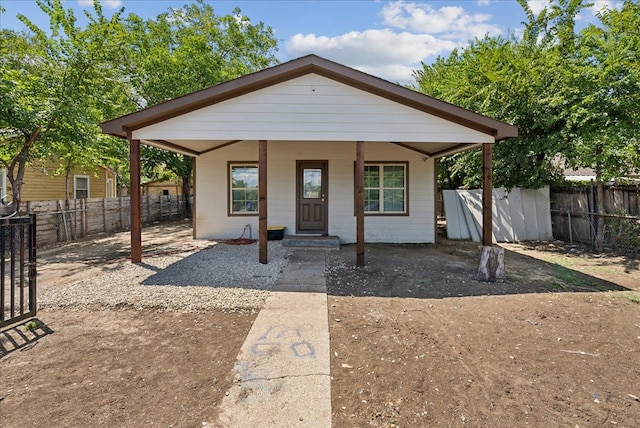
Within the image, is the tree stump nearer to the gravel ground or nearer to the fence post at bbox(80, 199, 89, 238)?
the gravel ground

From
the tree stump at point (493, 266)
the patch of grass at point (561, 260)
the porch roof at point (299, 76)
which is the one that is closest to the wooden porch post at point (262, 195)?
the porch roof at point (299, 76)

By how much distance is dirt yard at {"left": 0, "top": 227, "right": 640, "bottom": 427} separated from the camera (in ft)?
7.57

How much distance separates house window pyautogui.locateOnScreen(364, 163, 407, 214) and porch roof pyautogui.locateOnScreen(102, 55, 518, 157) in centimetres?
313

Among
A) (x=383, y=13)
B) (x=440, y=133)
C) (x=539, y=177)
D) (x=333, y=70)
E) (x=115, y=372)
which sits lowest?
(x=115, y=372)

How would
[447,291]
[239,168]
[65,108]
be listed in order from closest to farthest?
1. [447,291]
2. [65,108]
3. [239,168]

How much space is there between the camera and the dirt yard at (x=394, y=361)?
7.57ft

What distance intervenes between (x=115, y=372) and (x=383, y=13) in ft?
37.3

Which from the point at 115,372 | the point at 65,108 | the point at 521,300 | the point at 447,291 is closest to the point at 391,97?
the point at 447,291

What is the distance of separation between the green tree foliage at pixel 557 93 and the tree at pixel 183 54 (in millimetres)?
11662

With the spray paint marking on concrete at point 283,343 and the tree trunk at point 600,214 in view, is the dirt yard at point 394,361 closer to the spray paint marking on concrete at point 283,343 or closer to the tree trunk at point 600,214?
the spray paint marking on concrete at point 283,343

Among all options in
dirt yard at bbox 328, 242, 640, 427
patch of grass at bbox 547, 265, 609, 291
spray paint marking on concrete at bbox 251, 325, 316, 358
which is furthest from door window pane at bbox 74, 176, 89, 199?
patch of grass at bbox 547, 265, 609, 291

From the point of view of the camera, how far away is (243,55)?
2109 cm

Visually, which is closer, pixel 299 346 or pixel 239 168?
pixel 299 346

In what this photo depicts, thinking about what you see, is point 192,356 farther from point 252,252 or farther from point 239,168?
point 239,168
